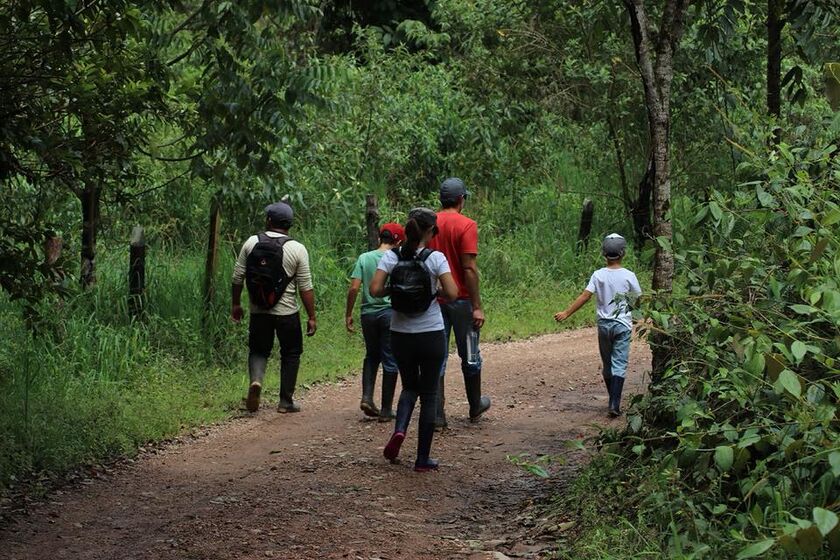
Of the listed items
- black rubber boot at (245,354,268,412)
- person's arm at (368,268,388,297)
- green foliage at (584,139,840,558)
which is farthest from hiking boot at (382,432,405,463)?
black rubber boot at (245,354,268,412)

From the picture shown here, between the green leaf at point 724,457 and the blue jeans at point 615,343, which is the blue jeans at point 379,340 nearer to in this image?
the blue jeans at point 615,343

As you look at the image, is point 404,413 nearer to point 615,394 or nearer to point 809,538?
point 615,394

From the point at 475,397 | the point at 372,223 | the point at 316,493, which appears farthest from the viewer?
the point at 372,223

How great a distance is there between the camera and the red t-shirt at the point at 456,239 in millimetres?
9227

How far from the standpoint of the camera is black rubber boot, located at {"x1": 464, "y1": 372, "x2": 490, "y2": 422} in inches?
390

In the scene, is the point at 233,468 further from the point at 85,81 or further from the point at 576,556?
the point at 576,556

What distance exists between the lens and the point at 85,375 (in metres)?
10.7

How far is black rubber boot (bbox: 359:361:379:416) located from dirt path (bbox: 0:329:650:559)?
11cm

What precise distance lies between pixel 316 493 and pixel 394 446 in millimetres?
767

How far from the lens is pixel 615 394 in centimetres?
1009

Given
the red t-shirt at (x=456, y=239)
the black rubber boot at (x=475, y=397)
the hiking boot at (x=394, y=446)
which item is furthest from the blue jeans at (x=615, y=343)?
the hiking boot at (x=394, y=446)

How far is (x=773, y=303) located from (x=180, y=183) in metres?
11.7

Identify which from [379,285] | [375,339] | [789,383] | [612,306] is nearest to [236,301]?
[375,339]

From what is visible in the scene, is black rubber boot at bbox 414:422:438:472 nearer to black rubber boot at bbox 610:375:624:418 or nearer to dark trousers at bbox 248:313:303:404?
black rubber boot at bbox 610:375:624:418
